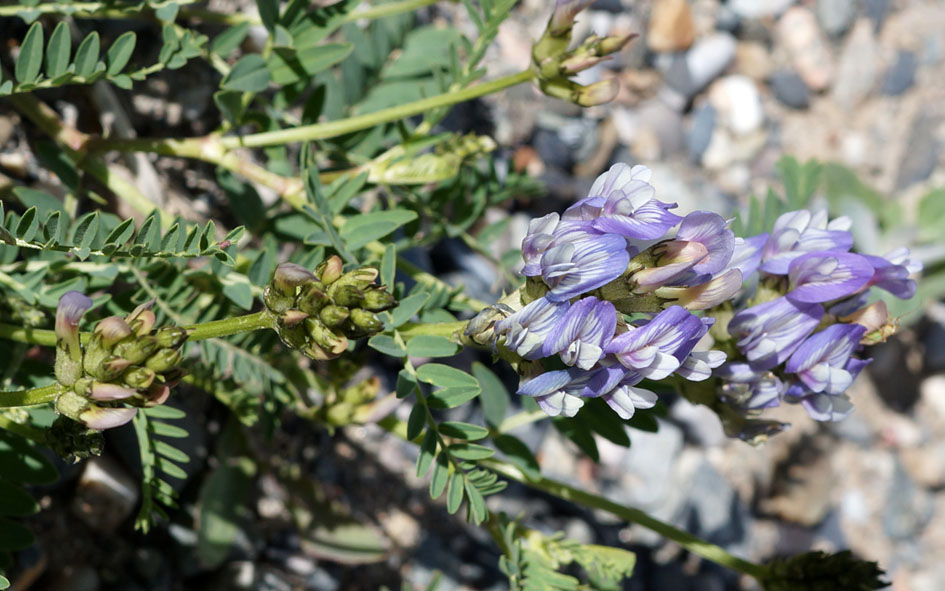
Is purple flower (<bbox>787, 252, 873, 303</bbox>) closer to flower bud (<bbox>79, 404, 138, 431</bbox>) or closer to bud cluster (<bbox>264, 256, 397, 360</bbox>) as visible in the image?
bud cluster (<bbox>264, 256, 397, 360</bbox>)

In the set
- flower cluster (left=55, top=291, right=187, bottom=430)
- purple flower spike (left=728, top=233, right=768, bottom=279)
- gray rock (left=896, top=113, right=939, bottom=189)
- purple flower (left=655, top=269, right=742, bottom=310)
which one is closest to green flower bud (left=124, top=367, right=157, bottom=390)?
flower cluster (left=55, top=291, right=187, bottom=430)

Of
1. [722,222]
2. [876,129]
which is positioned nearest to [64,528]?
[722,222]

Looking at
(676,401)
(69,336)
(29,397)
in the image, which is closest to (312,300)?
(69,336)

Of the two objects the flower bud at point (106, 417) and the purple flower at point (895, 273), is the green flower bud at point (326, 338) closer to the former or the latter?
the flower bud at point (106, 417)

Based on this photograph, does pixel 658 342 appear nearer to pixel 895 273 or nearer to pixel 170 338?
pixel 895 273

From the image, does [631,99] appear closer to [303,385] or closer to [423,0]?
[423,0]

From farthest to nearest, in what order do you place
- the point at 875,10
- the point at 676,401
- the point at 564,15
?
the point at 875,10 < the point at 676,401 < the point at 564,15
